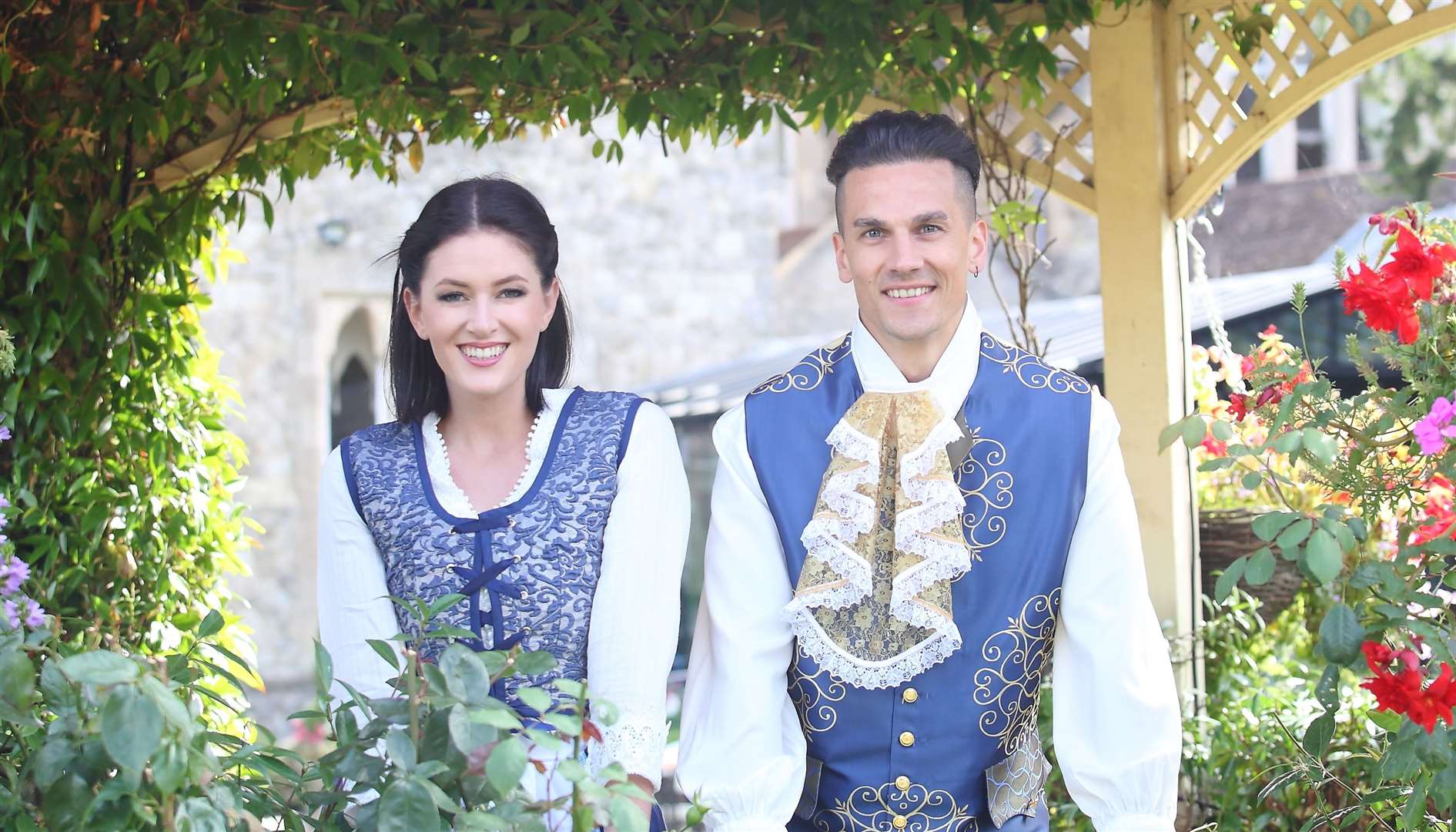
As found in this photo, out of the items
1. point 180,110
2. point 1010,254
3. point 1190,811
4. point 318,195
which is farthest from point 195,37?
point 318,195

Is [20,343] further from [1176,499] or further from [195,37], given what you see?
[1176,499]

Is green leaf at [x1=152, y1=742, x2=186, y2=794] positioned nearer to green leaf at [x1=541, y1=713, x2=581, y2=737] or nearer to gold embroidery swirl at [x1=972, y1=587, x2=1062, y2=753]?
green leaf at [x1=541, y1=713, x2=581, y2=737]

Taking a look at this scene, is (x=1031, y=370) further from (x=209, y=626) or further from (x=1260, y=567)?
(x=209, y=626)

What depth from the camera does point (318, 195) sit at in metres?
11.2

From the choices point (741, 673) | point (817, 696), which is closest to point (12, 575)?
point (741, 673)

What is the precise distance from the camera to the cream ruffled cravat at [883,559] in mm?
1928

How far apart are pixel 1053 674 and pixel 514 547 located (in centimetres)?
74

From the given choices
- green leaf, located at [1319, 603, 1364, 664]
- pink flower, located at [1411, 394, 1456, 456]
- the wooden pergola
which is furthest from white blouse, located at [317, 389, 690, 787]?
the wooden pergola

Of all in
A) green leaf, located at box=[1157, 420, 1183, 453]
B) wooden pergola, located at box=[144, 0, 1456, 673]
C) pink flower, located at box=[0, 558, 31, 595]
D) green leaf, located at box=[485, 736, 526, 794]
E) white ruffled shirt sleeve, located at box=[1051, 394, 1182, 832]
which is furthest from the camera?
wooden pergola, located at box=[144, 0, 1456, 673]

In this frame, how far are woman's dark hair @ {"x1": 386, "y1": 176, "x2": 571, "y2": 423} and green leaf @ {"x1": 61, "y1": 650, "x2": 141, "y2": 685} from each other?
0.92m

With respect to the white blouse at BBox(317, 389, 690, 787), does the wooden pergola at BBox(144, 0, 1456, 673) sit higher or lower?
higher

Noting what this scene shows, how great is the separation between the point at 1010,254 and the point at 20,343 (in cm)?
233

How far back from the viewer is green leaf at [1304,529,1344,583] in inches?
74.4

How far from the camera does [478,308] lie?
80.6 inches
